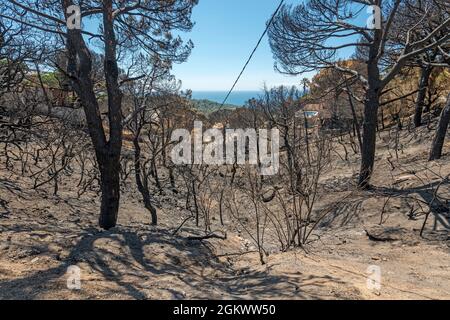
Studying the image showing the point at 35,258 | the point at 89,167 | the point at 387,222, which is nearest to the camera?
the point at 35,258

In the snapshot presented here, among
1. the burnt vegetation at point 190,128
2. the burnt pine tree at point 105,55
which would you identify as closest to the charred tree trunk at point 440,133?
the burnt vegetation at point 190,128

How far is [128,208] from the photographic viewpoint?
28.2ft

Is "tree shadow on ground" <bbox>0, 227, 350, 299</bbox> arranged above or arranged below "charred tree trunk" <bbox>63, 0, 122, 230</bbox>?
below

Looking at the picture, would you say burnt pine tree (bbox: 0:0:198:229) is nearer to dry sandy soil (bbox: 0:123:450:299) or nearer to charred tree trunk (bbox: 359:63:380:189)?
dry sandy soil (bbox: 0:123:450:299)

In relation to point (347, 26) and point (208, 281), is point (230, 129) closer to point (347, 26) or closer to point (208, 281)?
point (347, 26)

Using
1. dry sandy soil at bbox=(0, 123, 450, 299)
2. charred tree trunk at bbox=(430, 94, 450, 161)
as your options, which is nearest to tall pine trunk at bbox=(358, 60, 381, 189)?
dry sandy soil at bbox=(0, 123, 450, 299)

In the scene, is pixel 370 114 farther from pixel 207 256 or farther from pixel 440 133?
pixel 207 256

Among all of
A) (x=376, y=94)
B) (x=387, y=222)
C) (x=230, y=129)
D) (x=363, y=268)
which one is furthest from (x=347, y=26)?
(x=230, y=129)

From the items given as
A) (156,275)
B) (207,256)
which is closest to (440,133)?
(207,256)

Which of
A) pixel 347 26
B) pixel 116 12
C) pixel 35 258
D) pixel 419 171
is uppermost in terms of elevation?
pixel 347 26

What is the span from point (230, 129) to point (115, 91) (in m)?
12.8

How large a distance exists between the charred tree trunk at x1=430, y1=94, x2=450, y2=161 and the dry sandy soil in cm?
143

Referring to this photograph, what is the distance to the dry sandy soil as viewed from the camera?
3.36 metres

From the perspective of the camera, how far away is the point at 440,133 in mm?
9422
